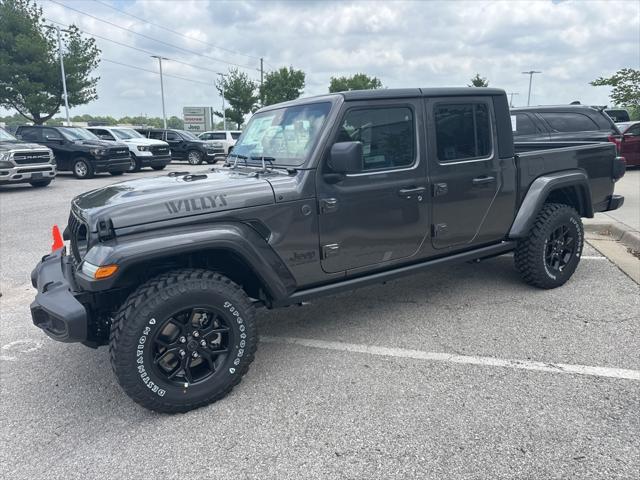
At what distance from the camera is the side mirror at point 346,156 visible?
2.95m

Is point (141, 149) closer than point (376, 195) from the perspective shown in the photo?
No

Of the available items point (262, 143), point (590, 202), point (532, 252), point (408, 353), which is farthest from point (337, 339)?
point (590, 202)

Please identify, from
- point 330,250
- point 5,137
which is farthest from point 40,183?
point 330,250

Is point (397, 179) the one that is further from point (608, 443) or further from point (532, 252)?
point (608, 443)

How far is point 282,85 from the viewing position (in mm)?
38781

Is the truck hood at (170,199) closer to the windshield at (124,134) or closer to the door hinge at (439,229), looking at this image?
the door hinge at (439,229)

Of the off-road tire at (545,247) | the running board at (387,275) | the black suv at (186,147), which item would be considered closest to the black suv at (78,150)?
the black suv at (186,147)

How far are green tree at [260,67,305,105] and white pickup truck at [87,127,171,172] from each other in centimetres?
2191

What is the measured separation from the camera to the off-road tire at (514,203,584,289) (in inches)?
168

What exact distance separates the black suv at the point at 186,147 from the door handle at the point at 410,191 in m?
18.2

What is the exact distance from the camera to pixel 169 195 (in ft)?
9.11

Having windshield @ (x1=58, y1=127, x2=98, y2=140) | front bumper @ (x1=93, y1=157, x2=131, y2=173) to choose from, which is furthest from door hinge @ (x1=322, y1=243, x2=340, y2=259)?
windshield @ (x1=58, y1=127, x2=98, y2=140)

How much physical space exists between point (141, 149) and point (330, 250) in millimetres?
15538

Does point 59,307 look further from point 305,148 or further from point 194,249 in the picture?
point 305,148
